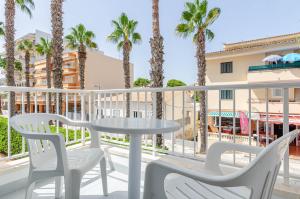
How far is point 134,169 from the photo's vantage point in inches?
57.3

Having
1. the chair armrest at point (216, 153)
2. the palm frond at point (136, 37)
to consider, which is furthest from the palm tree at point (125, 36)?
the chair armrest at point (216, 153)

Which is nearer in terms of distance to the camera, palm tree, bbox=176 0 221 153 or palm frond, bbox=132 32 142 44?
palm tree, bbox=176 0 221 153

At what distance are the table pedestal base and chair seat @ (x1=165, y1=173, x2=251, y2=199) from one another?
33 cm

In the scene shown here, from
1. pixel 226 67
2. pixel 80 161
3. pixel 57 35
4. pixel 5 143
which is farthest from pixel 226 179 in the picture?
pixel 226 67

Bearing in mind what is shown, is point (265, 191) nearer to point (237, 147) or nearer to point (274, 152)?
point (274, 152)

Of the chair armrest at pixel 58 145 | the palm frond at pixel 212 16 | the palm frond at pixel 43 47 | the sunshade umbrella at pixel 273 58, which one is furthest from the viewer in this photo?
the palm frond at pixel 43 47

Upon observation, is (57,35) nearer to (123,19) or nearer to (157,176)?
(123,19)

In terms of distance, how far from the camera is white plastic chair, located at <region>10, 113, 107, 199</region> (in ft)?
4.44

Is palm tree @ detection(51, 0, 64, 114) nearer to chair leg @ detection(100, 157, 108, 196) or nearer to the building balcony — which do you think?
chair leg @ detection(100, 157, 108, 196)

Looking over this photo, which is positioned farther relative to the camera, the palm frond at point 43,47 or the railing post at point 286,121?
the palm frond at point 43,47

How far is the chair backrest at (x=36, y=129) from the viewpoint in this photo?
1497 mm

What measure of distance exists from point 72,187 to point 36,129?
2.57ft

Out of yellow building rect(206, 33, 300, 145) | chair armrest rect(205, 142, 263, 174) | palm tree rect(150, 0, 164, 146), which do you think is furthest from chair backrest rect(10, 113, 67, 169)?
yellow building rect(206, 33, 300, 145)

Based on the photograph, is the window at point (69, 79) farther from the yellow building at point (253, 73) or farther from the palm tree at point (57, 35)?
the yellow building at point (253, 73)
